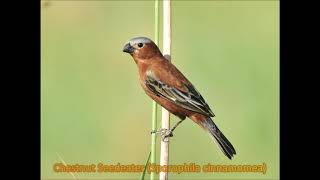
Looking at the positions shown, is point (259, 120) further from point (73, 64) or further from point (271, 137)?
Answer: point (73, 64)

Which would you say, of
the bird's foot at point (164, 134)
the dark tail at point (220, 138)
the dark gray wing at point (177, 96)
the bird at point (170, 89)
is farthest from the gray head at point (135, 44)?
the dark tail at point (220, 138)

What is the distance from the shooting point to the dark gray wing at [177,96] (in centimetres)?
402

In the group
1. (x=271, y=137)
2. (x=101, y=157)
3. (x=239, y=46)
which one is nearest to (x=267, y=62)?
(x=239, y=46)

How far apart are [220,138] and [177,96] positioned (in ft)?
1.30

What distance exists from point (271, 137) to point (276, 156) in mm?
162

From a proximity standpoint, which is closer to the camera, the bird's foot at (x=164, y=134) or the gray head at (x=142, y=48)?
the bird's foot at (x=164, y=134)

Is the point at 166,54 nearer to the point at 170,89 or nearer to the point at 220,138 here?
the point at 170,89

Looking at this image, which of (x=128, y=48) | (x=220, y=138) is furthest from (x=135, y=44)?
(x=220, y=138)

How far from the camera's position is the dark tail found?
392cm

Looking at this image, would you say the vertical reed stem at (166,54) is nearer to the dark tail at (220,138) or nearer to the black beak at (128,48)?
the black beak at (128,48)

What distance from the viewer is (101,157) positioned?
16.5 ft

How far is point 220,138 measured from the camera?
3980 mm

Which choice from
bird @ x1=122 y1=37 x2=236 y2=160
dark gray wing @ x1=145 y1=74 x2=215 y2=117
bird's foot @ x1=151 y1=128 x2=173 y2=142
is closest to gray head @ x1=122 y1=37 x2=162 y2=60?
bird @ x1=122 y1=37 x2=236 y2=160

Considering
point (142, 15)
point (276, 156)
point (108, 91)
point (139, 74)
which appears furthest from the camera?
point (142, 15)
